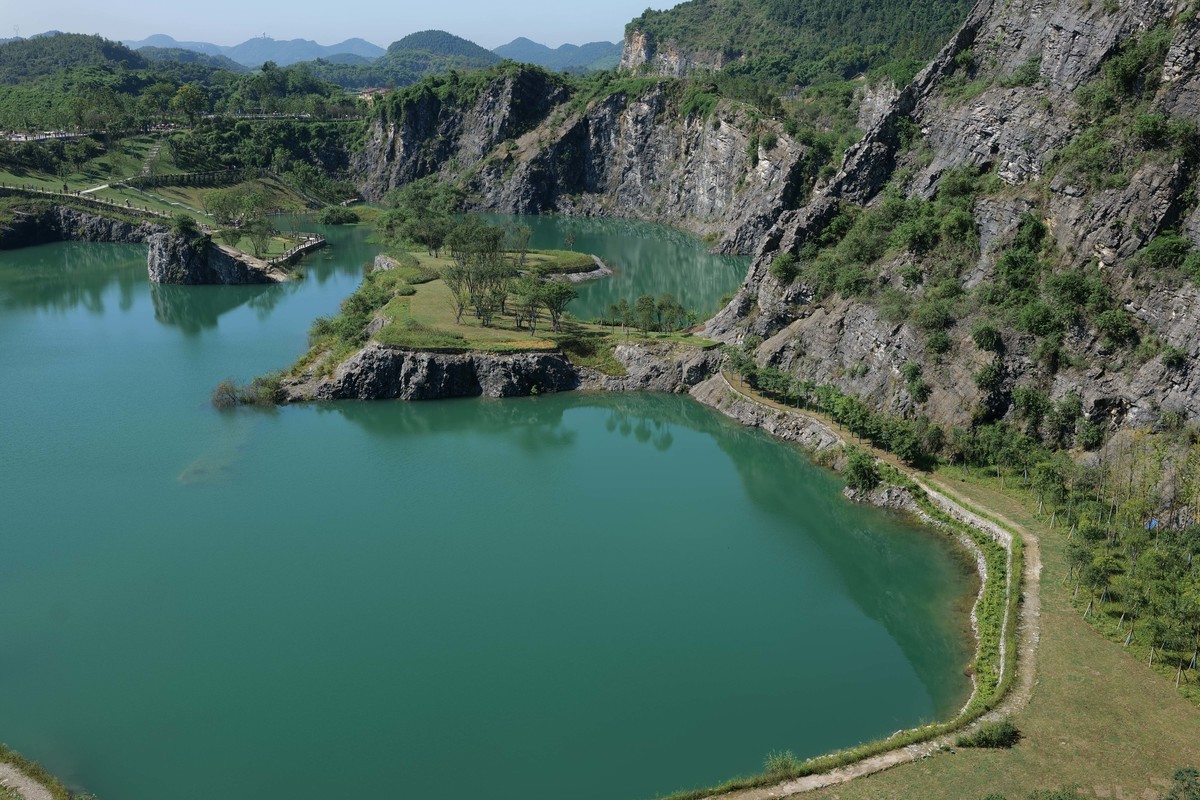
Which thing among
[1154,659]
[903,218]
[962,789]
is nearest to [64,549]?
[962,789]

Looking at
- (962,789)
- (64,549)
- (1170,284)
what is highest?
(1170,284)

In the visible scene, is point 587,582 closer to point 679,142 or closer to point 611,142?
point 679,142

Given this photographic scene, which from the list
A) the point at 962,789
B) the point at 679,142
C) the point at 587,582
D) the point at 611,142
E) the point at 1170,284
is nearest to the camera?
the point at 962,789

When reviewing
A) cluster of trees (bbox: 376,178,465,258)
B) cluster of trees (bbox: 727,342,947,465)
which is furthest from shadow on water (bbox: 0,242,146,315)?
cluster of trees (bbox: 727,342,947,465)

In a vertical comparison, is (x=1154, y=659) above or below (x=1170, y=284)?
below

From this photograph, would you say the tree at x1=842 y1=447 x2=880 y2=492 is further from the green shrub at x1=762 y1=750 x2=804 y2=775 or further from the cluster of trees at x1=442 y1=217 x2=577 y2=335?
the cluster of trees at x1=442 y1=217 x2=577 y2=335

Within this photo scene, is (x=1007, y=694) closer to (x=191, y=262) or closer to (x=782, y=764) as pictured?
(x=782, y=764)

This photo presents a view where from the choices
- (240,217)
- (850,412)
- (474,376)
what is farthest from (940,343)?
(240,217)
